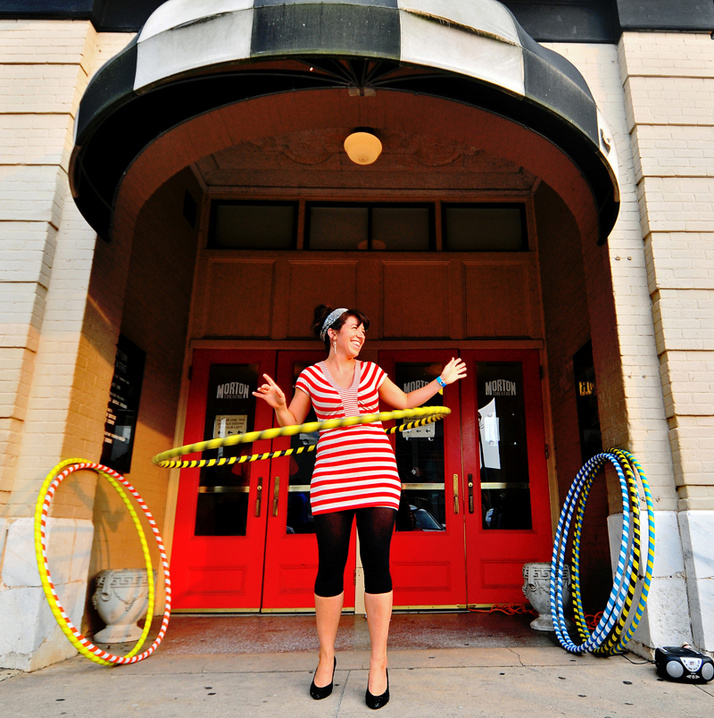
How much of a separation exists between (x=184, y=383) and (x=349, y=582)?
2458 millimetres

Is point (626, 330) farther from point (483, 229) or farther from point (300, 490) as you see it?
point (300, 490)

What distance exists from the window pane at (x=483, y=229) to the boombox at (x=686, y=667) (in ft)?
13.0

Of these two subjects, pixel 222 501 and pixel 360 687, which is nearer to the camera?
pixel 360 687

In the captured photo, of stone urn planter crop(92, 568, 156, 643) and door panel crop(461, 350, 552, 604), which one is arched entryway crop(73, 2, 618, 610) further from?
stone urn planter crop(92, 568, 156, 643)

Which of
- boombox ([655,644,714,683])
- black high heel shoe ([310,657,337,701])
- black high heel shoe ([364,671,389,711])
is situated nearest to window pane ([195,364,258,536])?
black high heel shoe ([310,657,337,701])

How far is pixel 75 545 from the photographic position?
11.0ft

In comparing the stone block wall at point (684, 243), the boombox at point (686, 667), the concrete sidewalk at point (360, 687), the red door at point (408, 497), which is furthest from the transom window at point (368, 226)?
the boombox at point (686, 667)

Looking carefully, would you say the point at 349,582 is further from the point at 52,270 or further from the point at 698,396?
the point at 52,270

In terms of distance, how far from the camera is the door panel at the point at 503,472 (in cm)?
473

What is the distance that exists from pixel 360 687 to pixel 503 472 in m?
2.91

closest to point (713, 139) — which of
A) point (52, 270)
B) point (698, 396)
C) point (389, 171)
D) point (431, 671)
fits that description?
point (698, 396)

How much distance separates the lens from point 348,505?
8.05ft

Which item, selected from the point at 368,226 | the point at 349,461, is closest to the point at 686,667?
the point at 349,461

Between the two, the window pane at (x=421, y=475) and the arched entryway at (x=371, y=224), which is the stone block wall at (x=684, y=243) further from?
the window pane at (x=421, y=475)
